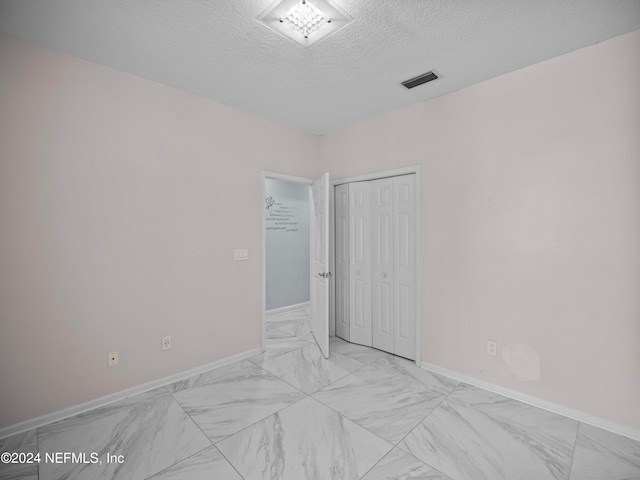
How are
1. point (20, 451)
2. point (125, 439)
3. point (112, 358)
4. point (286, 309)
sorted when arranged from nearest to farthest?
1. point (20, 451)
2. point (125, 439)
3. point (112, 358)
4. point (286, 309)

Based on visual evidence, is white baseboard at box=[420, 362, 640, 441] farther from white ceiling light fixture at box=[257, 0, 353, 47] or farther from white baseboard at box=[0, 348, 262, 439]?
white ceiling light fixture at box=[257, 0, 353, 47]

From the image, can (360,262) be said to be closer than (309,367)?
No

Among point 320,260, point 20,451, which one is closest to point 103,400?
point 20,451

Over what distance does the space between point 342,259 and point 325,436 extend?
213 centimetres

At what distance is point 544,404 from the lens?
7.49ft

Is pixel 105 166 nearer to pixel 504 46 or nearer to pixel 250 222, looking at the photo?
pixel 250 222

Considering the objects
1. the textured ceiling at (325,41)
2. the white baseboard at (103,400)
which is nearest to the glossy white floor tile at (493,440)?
the white baseboard at (103,400)

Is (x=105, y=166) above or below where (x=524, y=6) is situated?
below

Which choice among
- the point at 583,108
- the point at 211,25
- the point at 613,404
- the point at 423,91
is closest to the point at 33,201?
the point at 211,25

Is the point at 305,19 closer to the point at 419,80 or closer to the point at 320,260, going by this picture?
the point at 419,80

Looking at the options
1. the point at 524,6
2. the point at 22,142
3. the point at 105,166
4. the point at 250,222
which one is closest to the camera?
the point at 524,6

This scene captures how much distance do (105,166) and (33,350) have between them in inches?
55.7

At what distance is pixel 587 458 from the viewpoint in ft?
5.85

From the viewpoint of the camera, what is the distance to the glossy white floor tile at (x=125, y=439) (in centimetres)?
171
